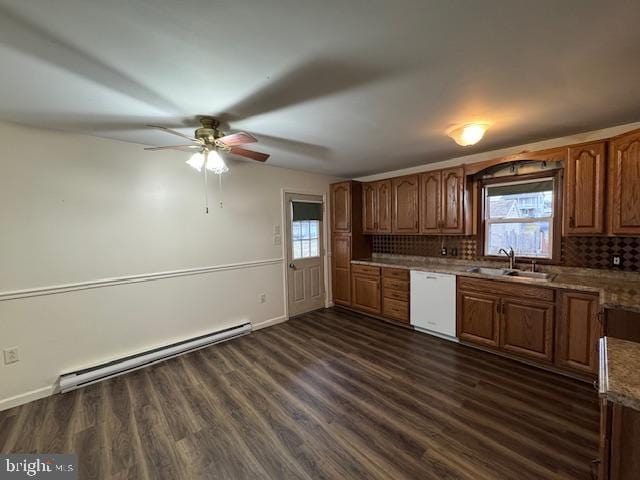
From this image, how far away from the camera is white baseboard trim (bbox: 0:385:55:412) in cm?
218

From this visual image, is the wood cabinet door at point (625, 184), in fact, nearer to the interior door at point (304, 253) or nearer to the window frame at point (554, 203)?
the window frame at point (554, 203)

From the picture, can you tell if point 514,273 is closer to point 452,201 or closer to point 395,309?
point 452,201

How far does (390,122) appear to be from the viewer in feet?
7.45

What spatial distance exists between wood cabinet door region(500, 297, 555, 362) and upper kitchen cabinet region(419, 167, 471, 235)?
1020mm

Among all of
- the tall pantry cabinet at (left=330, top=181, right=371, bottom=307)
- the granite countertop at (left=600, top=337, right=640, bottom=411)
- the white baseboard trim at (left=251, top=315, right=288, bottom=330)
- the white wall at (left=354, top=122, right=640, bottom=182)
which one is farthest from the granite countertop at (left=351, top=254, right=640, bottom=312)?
the white baseboard trim at (left=251, top=315, right=288, bottom=330)

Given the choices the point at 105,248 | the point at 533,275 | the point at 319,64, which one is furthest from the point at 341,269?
the point at 319,64

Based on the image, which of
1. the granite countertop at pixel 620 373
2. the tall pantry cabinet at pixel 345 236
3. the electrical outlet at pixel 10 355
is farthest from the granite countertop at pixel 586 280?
the electrical outlet at pixel 10 355

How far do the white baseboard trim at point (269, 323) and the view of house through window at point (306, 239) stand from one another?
0.94 m

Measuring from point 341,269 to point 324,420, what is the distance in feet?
8.82

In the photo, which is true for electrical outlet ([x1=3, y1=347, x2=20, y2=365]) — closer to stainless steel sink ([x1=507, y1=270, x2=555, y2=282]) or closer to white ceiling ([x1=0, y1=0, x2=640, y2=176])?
white ceiling ([x1=0, y1=0, x2=640, y2=176])

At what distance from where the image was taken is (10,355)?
7.26 ft

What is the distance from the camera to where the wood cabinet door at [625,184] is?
213cm

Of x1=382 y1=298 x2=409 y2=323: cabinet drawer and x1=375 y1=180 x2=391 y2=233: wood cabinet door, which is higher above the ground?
x1=375 y1=180 x2=391 y2=233: wood cabinet door

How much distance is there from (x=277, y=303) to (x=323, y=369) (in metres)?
1.52
